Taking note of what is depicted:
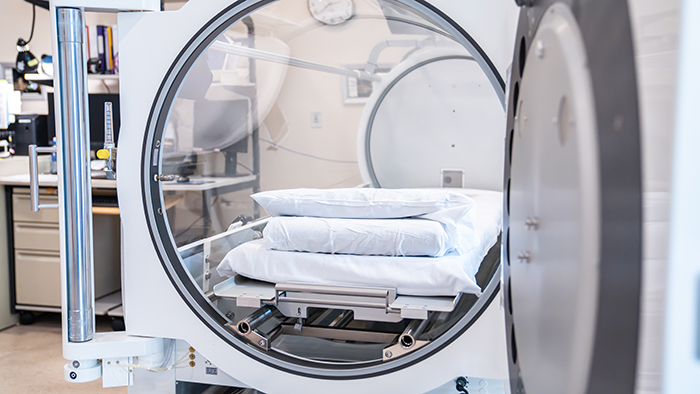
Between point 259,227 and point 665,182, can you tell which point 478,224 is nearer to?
point 259,227

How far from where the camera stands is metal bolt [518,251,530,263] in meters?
0.69

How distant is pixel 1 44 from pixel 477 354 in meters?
4.06

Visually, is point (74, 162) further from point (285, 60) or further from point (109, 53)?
point (109, 53)

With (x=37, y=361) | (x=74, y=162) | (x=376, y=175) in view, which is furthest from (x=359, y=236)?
(x=37, y=361)

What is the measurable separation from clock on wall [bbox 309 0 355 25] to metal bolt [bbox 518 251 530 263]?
4.40 feet

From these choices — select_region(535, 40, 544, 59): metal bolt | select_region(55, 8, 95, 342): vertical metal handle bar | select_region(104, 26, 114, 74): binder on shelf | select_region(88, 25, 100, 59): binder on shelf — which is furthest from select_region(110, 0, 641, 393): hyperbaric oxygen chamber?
select_region(88, 25, 100, 59): binder on shelf

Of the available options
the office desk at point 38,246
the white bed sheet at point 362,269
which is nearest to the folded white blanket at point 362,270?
the white bed sheet at point 362,269

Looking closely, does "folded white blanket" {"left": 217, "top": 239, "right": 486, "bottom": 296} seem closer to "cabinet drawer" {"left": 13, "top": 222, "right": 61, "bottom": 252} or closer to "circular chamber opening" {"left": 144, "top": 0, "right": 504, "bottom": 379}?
"circular chamber opening" {"left": 144, "top": 0, "right": 504, "bottom": 379}

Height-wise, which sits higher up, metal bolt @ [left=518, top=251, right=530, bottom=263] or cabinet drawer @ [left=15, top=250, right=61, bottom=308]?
metal bolt @ [left=518, top=251, right=530, bottom=263]

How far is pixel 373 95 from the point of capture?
2.72 meters

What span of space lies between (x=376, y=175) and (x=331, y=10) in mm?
1083

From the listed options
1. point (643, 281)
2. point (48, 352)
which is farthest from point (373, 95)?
point (643, 281)

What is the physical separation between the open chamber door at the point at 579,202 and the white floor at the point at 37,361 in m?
2.40

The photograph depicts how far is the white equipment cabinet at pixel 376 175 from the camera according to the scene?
46 centimetres
